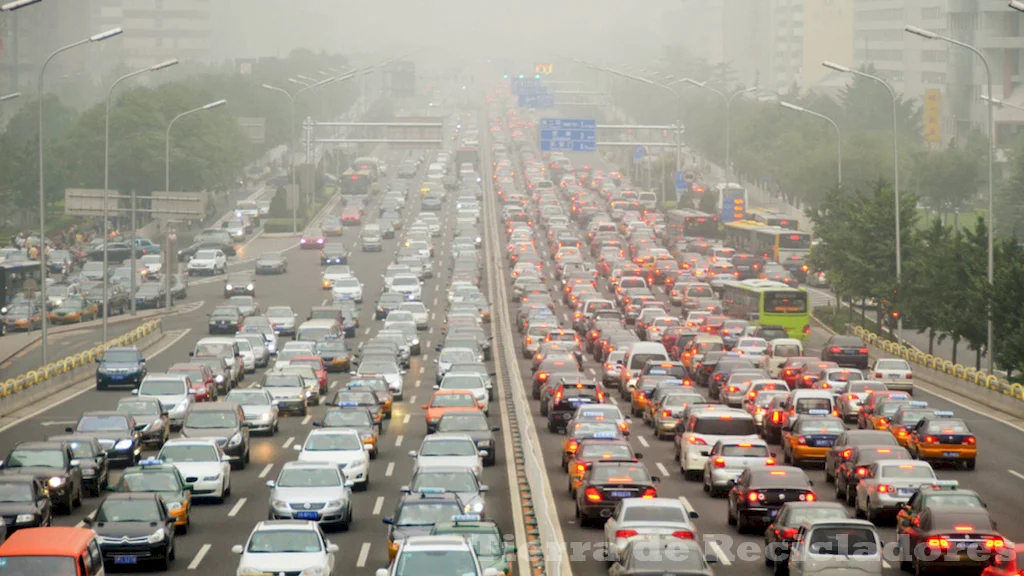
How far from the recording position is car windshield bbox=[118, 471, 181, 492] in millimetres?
31609

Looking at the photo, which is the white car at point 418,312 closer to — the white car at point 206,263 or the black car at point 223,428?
the white car at point 206,263

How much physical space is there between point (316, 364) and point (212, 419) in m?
17.2

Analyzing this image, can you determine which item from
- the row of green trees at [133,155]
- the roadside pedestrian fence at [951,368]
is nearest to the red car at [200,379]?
the roadside pedestrian fence at [951,368]

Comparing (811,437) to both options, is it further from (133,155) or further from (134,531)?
(133,155)

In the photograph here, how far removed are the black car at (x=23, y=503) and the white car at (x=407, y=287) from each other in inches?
2124

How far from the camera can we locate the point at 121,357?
57.5 m

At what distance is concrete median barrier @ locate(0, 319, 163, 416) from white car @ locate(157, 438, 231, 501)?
17.0m

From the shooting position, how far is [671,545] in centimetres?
2398

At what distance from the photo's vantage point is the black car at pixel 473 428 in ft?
131

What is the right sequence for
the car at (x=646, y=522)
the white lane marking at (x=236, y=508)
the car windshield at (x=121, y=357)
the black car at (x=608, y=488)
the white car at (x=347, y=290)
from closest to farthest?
1. the car at (x=646, y=522)
2. the black car at (x=608, y=488)
3. the white lane marking at (x=236, y=508)
4. the car windshield at (x=121, y=357)
5. the white car at (x=347, y=290)

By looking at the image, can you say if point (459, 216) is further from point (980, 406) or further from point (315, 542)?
point (315, 542)

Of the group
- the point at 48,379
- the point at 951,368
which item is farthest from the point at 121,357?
the point at 951,368

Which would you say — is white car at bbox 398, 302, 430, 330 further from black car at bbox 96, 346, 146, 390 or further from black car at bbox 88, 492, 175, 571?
black car at bbox 88, 492, 175, 571

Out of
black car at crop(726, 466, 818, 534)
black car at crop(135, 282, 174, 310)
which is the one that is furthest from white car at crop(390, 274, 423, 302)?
black car at crop(726, 466, 818, 534)
